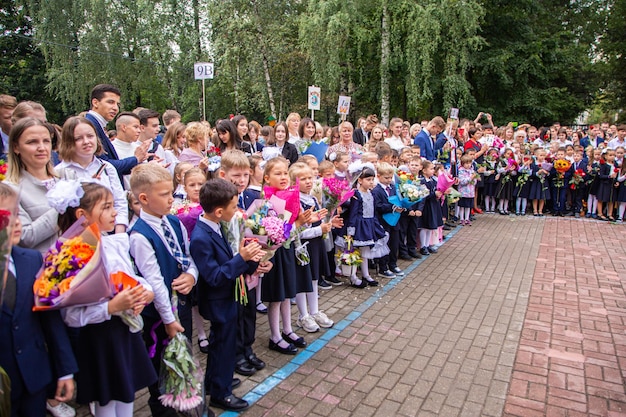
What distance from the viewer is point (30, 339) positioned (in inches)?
90.5

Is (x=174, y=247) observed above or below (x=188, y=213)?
below

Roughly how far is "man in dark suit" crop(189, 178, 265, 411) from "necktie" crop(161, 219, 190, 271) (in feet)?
0.38

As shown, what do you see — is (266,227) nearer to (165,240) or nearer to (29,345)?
(165,240)

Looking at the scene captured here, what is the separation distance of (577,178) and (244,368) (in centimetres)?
1161

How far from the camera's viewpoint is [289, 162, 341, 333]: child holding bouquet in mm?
4996

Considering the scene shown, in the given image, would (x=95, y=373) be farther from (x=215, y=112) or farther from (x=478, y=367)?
(x=215, y=112)

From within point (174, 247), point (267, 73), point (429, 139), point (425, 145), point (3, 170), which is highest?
point (267, 73)

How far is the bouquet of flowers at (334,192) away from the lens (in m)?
5.57

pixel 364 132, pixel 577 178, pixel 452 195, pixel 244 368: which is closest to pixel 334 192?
pixel 244 368

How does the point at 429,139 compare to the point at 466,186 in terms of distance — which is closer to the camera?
the point at 429,139

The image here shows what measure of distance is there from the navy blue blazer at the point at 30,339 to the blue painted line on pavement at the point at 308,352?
1.51 m

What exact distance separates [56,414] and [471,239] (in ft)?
27.6

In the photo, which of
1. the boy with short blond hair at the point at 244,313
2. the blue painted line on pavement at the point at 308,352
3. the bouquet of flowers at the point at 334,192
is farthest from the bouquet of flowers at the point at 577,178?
the boy with short blond hair at the point at 244,313

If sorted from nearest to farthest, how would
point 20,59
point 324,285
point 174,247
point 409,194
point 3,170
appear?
1. point 174,247
2. point 3,170
3. point 324,285
4. point 409,194
5. point 20,59
